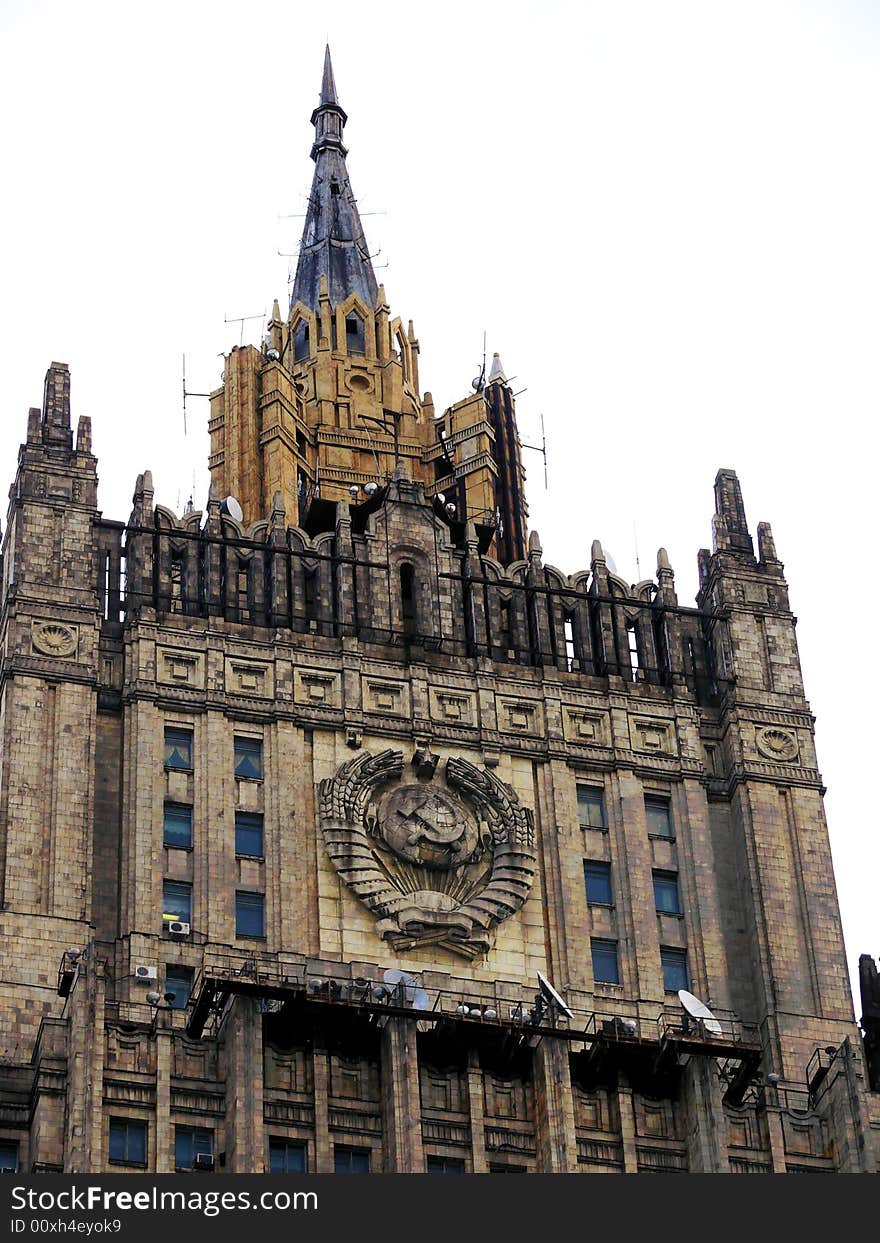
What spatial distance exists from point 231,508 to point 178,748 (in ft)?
40.4

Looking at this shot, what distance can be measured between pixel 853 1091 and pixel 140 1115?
66.7ft

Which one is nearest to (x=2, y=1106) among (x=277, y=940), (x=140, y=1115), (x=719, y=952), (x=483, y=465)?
(x=140, y=1115)

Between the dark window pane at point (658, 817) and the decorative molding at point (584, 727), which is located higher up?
the decorative molding at point (584, 727)

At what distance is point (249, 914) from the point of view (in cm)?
9650

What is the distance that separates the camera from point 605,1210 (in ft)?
258

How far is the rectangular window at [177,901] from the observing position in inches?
3767

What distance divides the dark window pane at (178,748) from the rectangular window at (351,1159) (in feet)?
49.5

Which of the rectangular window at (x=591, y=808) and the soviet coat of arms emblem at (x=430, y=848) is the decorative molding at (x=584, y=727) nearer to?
the rectangular window at (x=591, y=808)

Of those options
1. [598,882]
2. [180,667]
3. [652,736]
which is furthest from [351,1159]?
[652,736]

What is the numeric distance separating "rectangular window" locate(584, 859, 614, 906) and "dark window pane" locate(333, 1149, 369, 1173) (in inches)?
534

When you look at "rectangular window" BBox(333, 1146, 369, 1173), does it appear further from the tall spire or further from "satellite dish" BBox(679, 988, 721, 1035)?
the tall spire

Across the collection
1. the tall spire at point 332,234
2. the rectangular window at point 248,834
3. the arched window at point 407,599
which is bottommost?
the rectangular window at point 248,834

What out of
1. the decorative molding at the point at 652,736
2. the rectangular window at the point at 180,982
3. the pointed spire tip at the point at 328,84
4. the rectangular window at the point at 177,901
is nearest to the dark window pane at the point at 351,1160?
the rectangular window at the point at 180,982

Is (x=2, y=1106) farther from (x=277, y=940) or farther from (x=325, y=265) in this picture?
(x=325, y=265)
